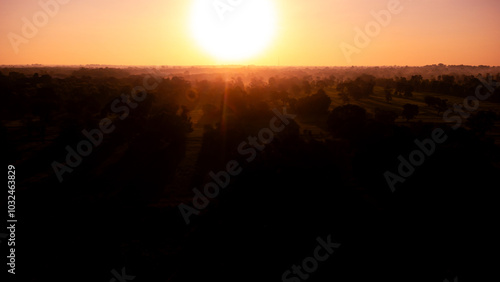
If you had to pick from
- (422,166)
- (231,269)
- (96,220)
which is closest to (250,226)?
(231,269)
